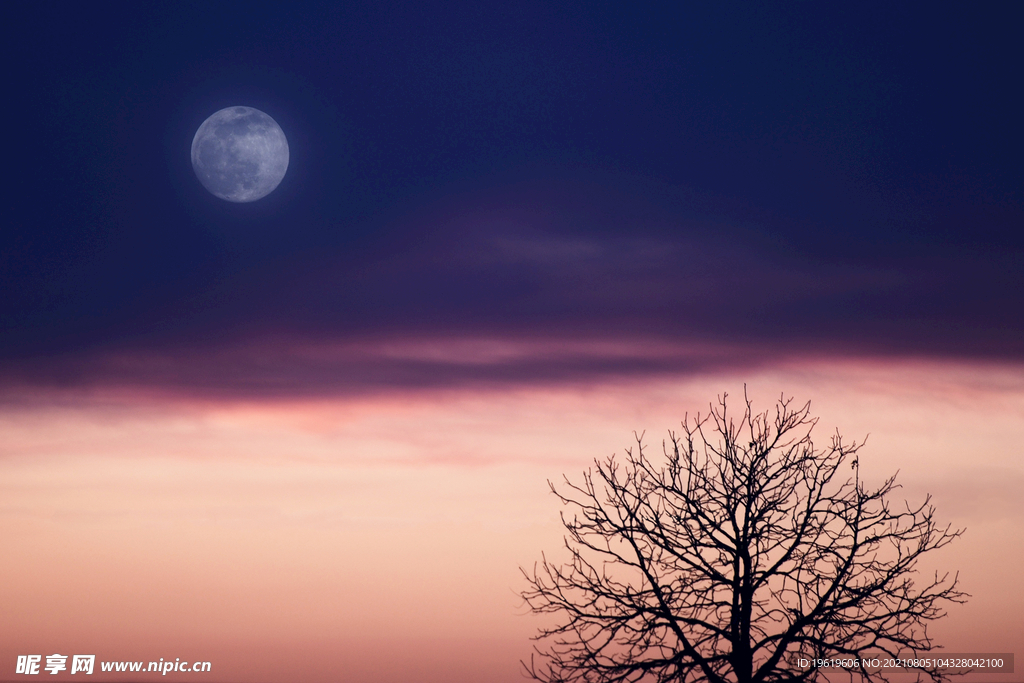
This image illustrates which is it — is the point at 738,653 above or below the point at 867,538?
below

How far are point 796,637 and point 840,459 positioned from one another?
9.30ft

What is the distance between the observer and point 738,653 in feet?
47.9

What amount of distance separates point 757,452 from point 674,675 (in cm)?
347

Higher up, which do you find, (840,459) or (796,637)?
(840,459)

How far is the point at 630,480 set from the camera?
15938mm

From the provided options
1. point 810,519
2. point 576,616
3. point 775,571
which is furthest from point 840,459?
point 576,616

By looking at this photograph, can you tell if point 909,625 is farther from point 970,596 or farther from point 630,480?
point 630,480

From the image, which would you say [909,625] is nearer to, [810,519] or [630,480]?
[810,519]

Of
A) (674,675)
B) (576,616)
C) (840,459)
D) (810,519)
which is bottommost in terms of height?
(674,675)

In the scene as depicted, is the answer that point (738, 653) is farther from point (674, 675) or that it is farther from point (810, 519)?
point (810, 519)

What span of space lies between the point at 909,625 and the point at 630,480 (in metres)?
4.44

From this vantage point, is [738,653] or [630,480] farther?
[630,480]

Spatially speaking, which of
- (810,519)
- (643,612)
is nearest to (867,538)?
(810,519)

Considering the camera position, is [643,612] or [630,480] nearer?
[643,612]
